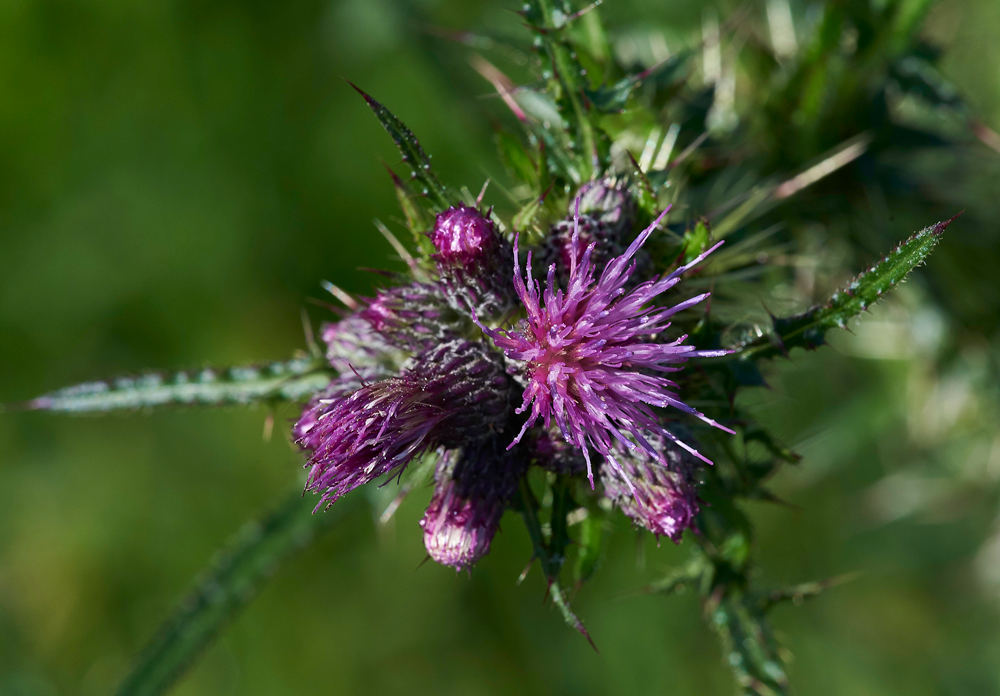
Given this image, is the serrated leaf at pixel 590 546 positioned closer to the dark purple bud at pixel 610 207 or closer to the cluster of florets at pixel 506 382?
the cluster of florets at pixel 506 382

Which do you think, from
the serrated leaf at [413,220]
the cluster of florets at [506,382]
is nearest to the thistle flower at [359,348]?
the cluster of florets at [506,382]

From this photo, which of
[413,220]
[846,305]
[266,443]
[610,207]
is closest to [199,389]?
[413,220]

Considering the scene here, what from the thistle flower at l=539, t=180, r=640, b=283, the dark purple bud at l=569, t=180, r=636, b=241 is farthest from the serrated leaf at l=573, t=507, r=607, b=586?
the dark purple bud at l=569, t=180, r=636, b=241

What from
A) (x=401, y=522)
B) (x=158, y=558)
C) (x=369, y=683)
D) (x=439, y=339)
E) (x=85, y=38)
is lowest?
(x=369, y=683)

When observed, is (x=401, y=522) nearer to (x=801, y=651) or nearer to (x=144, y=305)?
(x=144, y=305)

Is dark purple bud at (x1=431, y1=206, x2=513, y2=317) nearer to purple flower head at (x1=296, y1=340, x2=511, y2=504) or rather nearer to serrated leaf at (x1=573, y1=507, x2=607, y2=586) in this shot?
purple flower head at (x1=296, y1=340, x2=511, y2=504)

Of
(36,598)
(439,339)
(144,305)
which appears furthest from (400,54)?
(36,598)

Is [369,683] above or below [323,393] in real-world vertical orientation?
below
